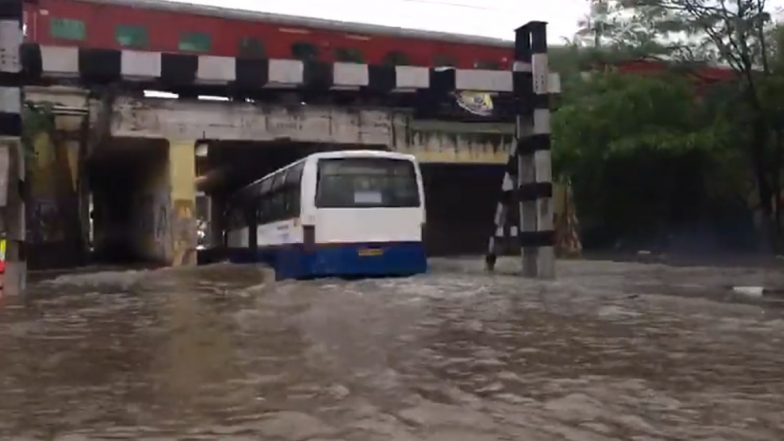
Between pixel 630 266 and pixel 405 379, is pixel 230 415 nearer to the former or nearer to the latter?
pixel 405 379

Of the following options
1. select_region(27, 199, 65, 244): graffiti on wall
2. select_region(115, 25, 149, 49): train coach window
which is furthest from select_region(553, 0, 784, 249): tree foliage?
select_region(27, 199, 65, 244): graffiti on wall

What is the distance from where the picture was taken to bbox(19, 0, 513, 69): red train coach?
28219 millimetres

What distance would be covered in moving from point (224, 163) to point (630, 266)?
1524 centimetres

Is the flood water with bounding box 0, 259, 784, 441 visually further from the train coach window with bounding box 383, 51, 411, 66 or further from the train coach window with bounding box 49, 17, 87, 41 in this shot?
the train coach window with bounding box 383, 51, 411, 66

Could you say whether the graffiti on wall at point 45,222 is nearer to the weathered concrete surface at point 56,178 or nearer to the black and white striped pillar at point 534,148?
the weathered concrete surface at point 56,178

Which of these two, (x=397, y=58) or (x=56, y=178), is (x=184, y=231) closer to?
(x=56, y=178)

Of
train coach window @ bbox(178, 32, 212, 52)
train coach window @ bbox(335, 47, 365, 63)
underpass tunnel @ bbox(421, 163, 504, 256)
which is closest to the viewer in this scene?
train coach window @ bbox(178, 32, 212, 52)

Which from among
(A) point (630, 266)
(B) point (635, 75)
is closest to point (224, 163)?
(B) point (635, 75)

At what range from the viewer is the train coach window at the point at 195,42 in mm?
29400

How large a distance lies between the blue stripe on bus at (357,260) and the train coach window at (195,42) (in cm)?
1426

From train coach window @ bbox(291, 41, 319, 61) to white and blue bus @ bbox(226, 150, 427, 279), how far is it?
14616 millimetres

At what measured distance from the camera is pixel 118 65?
15.1m

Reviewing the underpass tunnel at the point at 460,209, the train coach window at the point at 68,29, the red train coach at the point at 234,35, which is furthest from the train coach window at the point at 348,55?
the train coach window at the point at 68,29

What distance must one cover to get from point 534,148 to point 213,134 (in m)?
11.4
